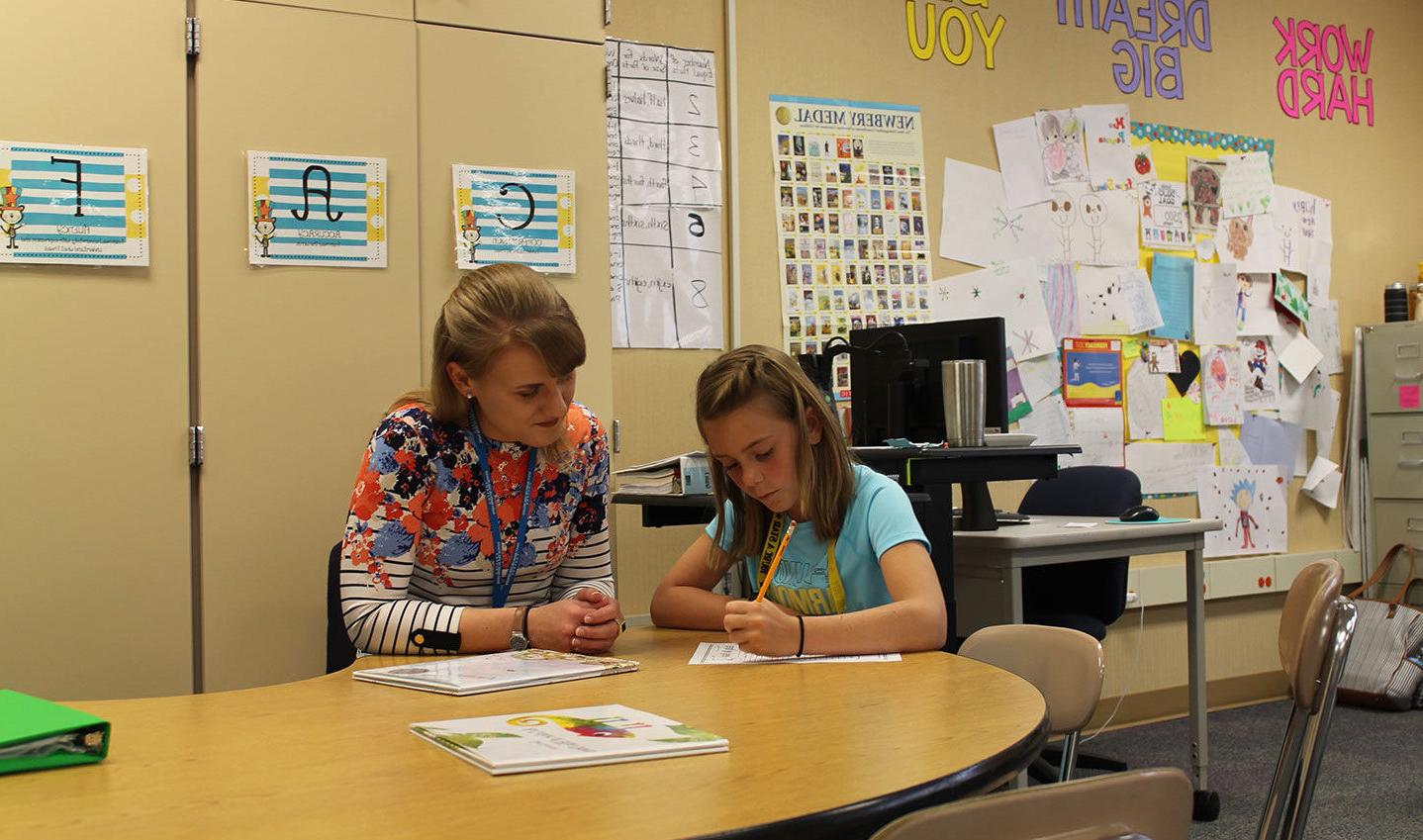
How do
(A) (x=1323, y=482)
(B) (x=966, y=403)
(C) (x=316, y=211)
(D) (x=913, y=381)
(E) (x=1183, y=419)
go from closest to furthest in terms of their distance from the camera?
(C) (x=316, y=211) < (B) (x=966, y=403) < (D) (x=913, y=381) < (E) (x=1183, y=419) < (A) (x=1323, y=482)

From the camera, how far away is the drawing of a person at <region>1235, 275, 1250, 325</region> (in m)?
4.83

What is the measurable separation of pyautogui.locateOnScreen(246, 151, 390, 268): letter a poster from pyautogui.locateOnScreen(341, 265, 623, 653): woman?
0.78 m

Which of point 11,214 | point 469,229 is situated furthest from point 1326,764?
point 11,214

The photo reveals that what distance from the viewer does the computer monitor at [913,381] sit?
3.31 metres

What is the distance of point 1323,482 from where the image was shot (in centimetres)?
507

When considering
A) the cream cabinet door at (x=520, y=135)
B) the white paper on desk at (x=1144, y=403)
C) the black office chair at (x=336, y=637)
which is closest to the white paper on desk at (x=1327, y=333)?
the white paper on desk at (x=1144, y=403)

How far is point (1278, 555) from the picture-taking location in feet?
16.1

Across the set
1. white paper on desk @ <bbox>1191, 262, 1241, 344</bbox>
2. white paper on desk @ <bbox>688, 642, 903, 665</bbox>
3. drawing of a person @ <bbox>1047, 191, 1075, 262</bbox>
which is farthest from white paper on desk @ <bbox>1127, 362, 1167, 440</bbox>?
white paper on desk @ <bbox>688, 642, 903, 665</bbox>

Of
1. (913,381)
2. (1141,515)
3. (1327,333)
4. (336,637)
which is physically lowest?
(336,637)

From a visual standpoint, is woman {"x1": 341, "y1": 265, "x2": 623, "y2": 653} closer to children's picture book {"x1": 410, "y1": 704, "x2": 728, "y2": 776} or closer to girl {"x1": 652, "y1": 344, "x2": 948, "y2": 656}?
girl {"x1": 652, "y1": 344, "x2": 948, "y2": 656}

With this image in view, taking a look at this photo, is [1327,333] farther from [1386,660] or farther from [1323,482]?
[1386,660]

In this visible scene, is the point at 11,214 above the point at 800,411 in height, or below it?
above

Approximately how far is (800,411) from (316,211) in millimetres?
1218

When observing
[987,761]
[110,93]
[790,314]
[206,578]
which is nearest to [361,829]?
[987,761]
